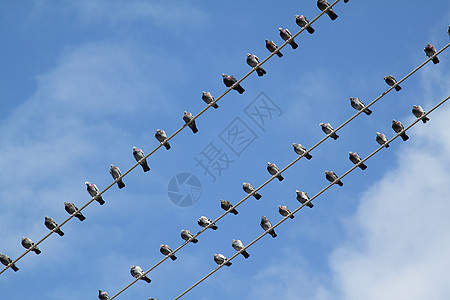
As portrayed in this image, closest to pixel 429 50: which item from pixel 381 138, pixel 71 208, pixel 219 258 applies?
pixel 381 138

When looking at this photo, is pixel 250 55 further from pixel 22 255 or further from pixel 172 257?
pixel 22 255

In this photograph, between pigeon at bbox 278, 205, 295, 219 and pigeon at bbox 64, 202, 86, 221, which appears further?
pigeon at bbox 278, 205, 295, 219

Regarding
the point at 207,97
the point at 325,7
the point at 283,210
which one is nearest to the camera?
the point at 325,7

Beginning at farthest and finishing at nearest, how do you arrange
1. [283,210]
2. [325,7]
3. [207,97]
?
1. [283,210]
2. [207,97]
3. [325,7]

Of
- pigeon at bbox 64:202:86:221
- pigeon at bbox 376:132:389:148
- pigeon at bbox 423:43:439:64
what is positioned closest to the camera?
pigeon at bbox 423:43:439:64

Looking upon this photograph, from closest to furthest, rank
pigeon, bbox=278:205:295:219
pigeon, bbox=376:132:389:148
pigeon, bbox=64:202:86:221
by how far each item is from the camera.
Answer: pigeon, bbox=376:132:389:148, pigeon, bbox=64:202:86:221, pigeon, bbox=278:205:295:219

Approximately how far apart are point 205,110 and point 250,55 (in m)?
6.58

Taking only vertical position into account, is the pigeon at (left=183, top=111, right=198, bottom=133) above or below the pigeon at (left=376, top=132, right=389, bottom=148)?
above

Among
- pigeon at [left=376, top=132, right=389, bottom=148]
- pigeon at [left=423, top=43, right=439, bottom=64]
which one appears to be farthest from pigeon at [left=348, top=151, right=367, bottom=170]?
pigeon at [left=423, top=43, right=439, bottom=64]

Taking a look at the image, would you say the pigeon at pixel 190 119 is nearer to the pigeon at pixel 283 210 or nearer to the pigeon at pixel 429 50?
the pigeon at pixel 283 210

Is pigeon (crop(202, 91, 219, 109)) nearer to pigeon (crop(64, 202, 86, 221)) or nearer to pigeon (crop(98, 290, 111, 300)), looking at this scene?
pigeon (crop(64, 202, 86, 221))

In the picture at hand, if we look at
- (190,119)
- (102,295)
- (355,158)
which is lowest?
(355,158)

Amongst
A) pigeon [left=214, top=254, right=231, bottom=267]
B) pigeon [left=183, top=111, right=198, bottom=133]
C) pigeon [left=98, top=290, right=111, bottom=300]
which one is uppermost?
pigeon [left=183, top=111, right=198, bottom=133]

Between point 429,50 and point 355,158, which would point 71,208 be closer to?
point 355,158
